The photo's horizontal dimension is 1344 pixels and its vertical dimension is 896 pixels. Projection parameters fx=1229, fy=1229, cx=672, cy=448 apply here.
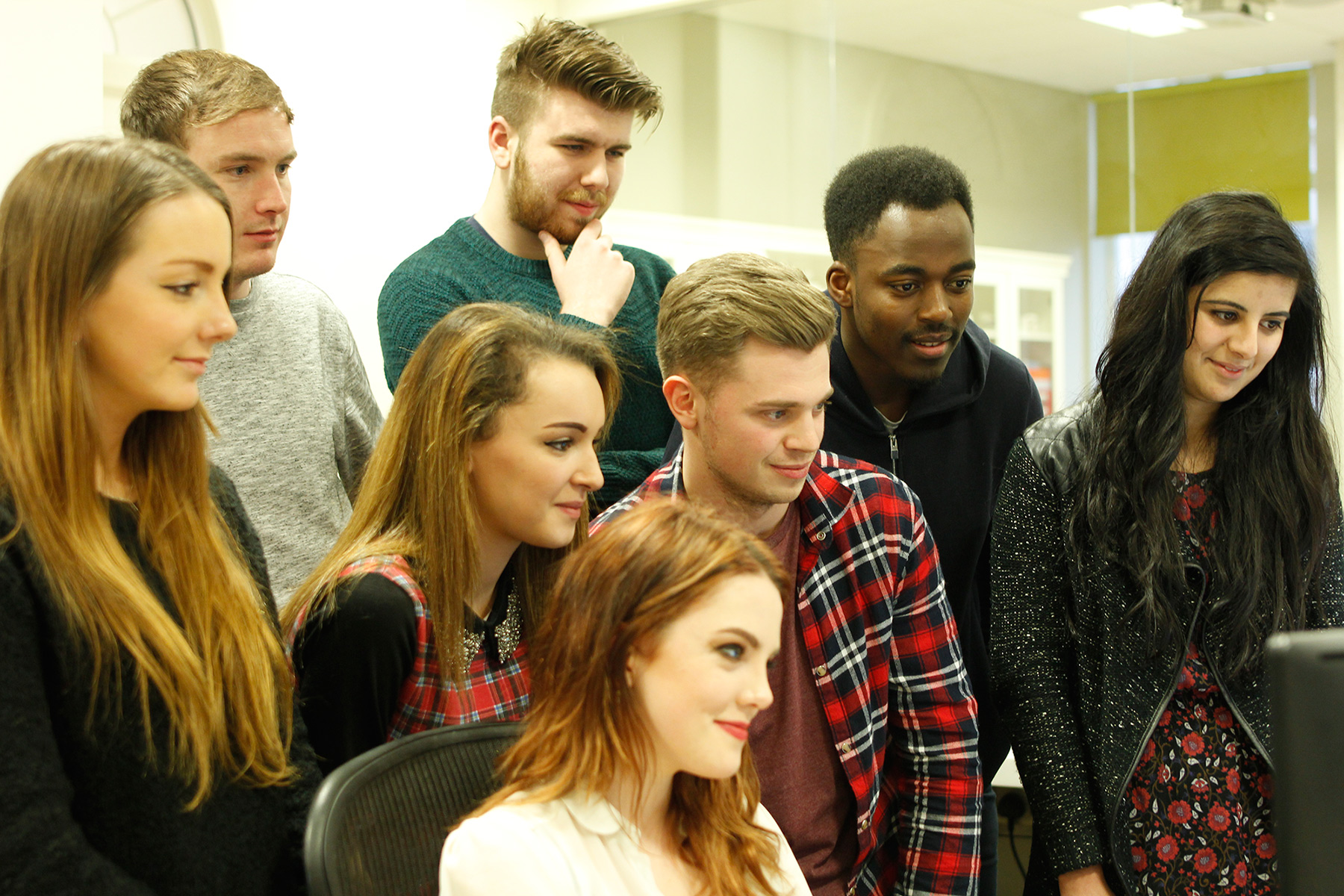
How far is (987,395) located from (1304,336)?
482 millimetres

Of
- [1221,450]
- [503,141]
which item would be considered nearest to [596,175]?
[503,141]

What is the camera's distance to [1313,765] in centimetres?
81

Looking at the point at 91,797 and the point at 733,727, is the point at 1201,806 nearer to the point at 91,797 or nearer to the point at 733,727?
the point at 733,727

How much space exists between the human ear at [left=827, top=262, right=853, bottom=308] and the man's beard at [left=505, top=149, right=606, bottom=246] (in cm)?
42

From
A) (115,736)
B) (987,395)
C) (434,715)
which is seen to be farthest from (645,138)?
(115,736)

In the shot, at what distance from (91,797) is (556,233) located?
118cm

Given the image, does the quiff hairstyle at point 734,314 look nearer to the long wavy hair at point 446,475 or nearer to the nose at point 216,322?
the long wavy hair at point 446,475

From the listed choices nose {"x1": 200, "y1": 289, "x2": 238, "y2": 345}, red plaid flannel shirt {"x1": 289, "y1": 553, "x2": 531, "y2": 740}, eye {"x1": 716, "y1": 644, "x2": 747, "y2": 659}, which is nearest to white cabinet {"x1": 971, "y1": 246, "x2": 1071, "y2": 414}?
red plaid flannel shirt {"x1": 289, "y1": 553, "x2": 531, "y2": 740}

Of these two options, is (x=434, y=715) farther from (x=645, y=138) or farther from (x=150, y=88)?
(x=645, y=138)

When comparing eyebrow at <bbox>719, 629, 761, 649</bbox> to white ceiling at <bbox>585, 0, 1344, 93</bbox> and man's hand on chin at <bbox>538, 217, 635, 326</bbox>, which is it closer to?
man's hand on chin at <bbox>538, 217, 635, 326</bbox>

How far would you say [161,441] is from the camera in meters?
1.20

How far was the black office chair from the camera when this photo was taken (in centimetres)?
106

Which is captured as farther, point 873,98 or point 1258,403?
point 873,98

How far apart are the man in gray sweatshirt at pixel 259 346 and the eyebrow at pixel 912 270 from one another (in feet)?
3.00
